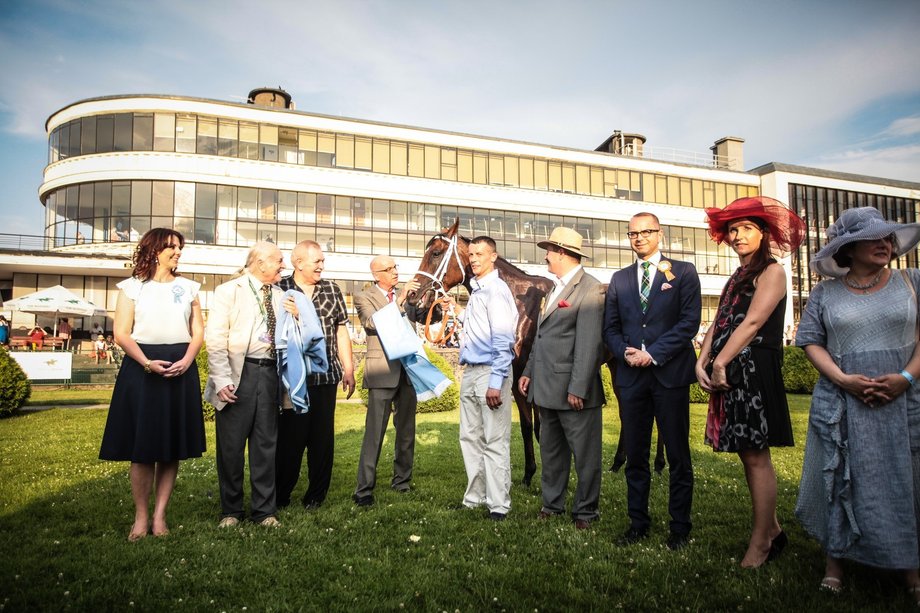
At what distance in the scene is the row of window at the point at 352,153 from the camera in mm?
31375

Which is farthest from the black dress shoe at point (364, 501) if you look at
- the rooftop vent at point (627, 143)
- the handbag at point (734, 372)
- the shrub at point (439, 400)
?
the rooftop vent at point (627, 143)

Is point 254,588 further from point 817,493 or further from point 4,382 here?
point 4,382

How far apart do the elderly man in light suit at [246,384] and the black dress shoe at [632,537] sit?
2.88 m

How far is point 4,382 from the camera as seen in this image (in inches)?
468

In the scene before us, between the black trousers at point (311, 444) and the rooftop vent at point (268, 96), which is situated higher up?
the rooftop vent at point (268, 96)

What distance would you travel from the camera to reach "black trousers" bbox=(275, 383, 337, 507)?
5.54 meters

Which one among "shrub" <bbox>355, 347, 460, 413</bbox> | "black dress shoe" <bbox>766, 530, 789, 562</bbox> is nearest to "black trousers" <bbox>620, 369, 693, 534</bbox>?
"black dress shoe" <bbox>766, 530, 789, 562</bbox>

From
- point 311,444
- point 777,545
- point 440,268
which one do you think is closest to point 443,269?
point 440,268

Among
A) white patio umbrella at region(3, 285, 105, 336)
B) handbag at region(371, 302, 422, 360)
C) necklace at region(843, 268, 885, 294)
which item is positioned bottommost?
handbag at region(371, 302, 422, 360)

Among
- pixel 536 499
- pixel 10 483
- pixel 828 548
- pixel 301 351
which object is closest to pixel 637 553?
pixel 828 548

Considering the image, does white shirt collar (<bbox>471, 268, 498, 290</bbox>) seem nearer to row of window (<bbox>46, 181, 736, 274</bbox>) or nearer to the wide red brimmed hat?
the wide red brimmed hat

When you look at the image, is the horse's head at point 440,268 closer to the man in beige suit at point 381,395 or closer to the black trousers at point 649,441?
the man in beige suit at point 381,395

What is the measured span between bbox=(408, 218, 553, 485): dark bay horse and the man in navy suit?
1.84 meters

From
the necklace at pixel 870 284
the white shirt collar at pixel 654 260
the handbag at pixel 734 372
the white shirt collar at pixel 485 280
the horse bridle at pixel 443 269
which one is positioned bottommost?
the handbag at pixel 734 372
